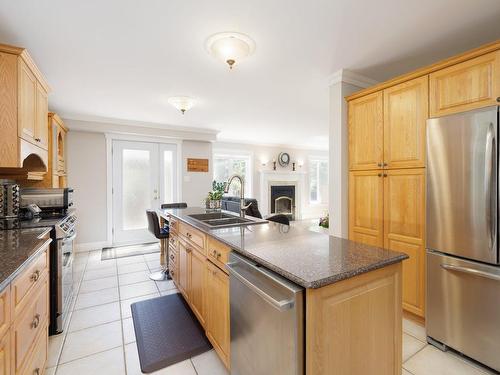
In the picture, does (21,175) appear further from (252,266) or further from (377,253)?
(377,253)

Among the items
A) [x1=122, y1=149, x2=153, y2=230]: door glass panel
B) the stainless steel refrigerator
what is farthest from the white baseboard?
the stainless steel refrigerator

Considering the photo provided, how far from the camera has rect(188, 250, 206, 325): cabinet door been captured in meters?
1.93

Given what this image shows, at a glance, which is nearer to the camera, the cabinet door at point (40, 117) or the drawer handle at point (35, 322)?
the drawer handle at point (35, 322)

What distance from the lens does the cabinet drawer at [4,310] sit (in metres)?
0.96

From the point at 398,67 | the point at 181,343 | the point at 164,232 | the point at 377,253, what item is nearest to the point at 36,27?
the point at 164,232

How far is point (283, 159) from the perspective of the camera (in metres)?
7.82

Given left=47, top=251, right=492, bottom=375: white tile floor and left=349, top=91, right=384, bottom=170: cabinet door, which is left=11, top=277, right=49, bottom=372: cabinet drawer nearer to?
left=47, top=251, right=492, bottom=375: white tile floor

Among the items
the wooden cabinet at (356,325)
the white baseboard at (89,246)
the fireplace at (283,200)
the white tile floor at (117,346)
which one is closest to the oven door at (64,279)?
the white tile floor at (117,346)

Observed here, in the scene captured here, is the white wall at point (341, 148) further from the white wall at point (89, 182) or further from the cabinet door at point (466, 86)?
the white wall at point (89, 182)

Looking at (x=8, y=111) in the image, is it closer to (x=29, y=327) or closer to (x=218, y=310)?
(x=29, y=327)

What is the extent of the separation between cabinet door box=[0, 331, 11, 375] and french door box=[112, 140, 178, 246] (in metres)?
4.12

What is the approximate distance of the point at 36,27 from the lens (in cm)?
189

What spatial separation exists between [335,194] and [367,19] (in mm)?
1652

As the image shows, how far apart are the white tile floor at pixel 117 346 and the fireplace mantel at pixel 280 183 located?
4.68 meters
